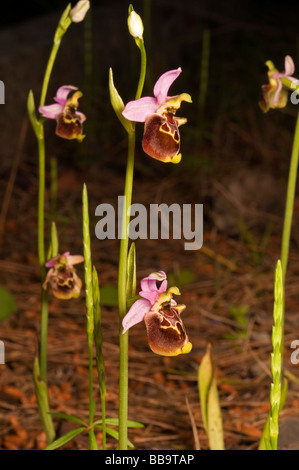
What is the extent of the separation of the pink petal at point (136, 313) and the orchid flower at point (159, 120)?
22 centimetres

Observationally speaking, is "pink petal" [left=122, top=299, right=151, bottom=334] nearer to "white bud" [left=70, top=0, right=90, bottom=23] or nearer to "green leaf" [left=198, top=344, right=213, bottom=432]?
"green leaf" [left=198, top=344, right=213, bottom=432]

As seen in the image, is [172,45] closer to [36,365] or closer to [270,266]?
[270,266]

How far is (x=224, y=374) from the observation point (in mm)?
1931

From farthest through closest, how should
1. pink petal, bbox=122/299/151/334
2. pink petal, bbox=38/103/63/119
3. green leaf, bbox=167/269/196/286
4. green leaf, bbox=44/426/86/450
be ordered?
green leaf, bbox=167/269/196/286, pink petal, bbox=38/103/63/119, green leaf, bbox=44/426/86/450, pink petal, bbox=122/299/151/334

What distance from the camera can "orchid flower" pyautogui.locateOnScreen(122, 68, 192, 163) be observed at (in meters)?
1.05

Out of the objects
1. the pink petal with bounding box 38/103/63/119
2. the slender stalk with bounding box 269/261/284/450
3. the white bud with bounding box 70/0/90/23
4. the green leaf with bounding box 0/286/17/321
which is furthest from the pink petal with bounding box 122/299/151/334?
the green leaf with bounding box 0/286/17/321

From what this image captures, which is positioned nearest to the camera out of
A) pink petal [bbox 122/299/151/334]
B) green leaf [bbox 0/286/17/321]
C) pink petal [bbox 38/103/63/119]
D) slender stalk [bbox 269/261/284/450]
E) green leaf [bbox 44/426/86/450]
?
slender stalk [bbox 269/261/284/450]

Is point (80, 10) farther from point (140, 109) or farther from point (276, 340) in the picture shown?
point (276, 340)

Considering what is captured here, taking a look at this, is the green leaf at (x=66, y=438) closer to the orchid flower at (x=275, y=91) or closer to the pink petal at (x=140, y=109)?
the pink petal at (x=140, y=109)

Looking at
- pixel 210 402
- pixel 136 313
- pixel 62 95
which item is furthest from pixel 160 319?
pixel 62 95

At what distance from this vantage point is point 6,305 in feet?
6.79

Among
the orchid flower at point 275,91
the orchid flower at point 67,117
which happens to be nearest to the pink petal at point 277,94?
the orchid flower at point 275,91

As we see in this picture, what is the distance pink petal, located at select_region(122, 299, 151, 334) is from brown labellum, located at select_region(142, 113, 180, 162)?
219 millimetres

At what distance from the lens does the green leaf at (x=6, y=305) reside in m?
2.04
